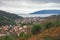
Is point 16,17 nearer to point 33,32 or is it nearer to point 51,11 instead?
point 51,11

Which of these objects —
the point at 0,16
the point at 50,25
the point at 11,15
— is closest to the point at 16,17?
the point at 11,15

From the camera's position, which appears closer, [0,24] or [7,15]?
[0,24]

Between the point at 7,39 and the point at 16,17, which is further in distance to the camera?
the point at 16,17

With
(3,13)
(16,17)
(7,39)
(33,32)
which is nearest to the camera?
(7,39)

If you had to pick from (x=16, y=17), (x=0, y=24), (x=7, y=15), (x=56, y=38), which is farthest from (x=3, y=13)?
(x=56, y=38)

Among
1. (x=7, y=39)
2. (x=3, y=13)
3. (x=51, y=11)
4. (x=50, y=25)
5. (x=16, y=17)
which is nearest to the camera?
(x=7, y=39)

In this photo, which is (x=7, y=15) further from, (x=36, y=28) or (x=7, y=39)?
(x=7, y=39)

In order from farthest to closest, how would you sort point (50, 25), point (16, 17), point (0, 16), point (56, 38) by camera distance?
point (16, 17)
point (0, 16)
point (50, 25)
point (56, 38)

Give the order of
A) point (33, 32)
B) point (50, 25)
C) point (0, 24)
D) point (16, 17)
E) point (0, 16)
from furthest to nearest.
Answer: point (16, 17)
point (0, 16)
point (0, 24)
point (50, 25)
point (33, 32)
